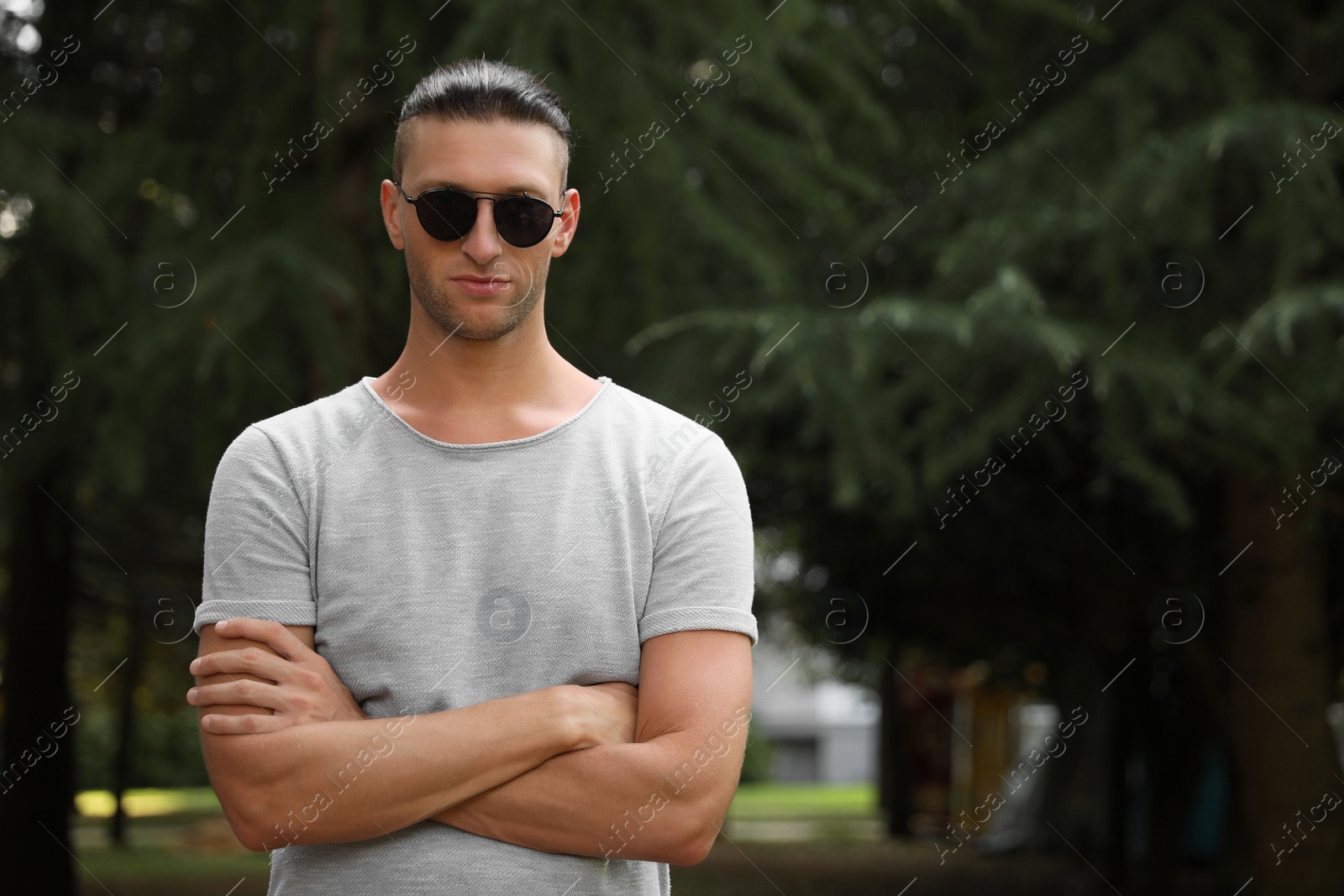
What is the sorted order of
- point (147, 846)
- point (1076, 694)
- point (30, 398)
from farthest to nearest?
point (147, 846), point (1076, 694), point (30, 398)

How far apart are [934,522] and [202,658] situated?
835cm

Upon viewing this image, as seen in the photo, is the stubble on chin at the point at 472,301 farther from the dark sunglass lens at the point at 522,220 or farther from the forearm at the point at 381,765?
the forearm at the point at 381,765

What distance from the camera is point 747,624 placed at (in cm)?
196

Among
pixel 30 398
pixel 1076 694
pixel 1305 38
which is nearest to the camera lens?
pixel 30 398

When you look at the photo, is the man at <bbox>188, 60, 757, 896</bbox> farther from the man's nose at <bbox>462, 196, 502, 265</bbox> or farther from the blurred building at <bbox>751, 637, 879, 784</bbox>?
the blurred building at <bbox>751, 637, 879, 784</bbox>

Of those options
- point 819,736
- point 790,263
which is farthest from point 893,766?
point 819,736

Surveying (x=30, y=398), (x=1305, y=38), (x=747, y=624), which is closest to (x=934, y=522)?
(x=1305, y=38)

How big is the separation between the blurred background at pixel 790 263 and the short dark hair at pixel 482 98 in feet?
8.01

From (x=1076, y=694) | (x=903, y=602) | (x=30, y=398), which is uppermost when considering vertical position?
(x=30, y=398)

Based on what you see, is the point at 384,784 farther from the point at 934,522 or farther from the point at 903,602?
the point at 903,602

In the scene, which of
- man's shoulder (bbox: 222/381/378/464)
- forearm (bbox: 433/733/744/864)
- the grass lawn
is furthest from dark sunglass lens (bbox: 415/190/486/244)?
the grass lawn

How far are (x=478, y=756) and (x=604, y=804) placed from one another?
18 cm

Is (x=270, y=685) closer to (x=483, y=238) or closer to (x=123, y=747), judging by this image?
(x=483, y=238)

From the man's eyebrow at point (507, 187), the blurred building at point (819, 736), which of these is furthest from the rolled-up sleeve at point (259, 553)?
the blurred building at point (819, 736)
